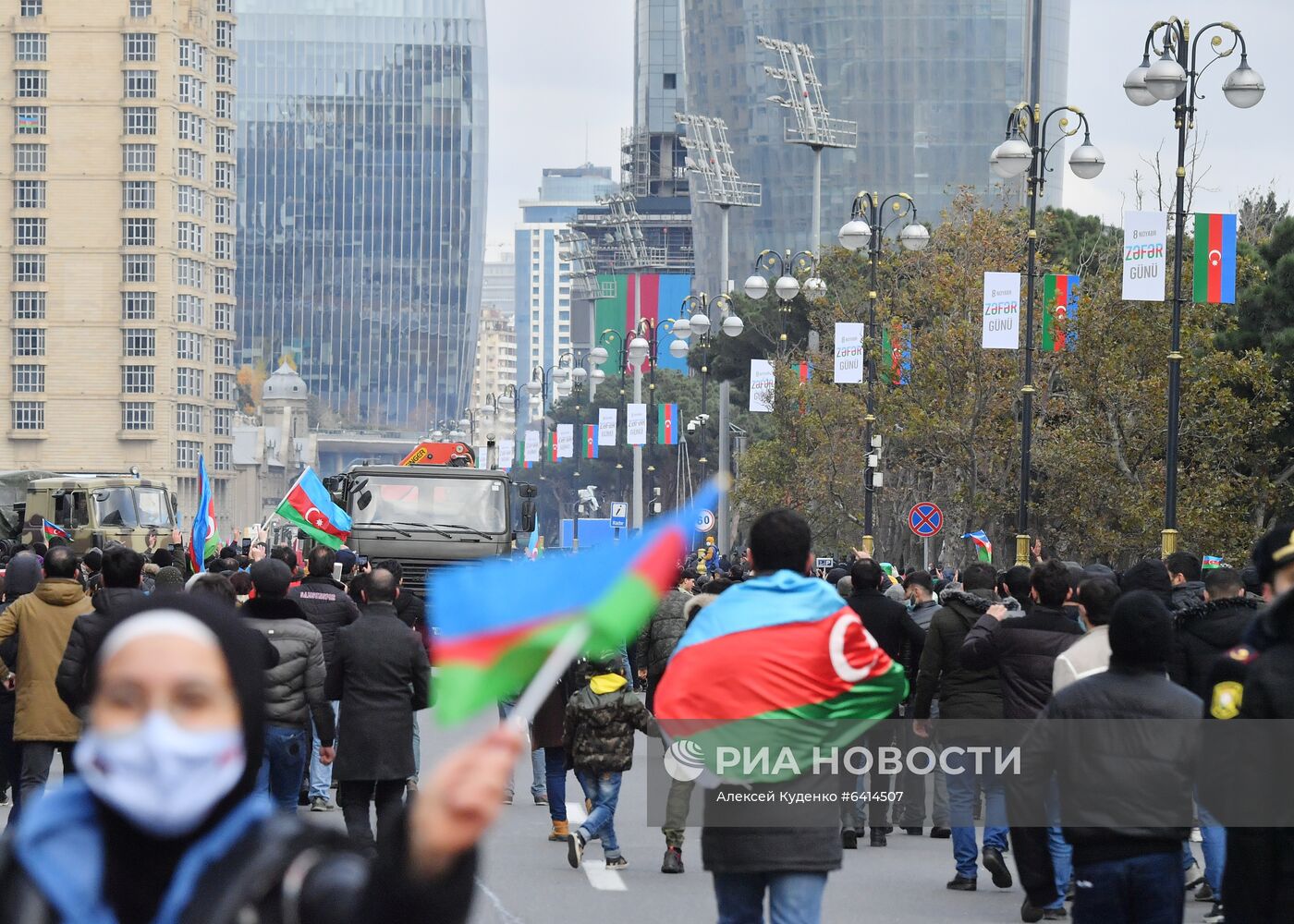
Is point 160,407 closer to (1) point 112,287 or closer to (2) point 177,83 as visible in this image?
(1) point 112,287

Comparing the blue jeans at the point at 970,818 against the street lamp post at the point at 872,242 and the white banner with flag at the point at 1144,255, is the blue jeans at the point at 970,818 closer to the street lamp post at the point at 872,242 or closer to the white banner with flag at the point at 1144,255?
the white banner with flag at the point at 1144,255

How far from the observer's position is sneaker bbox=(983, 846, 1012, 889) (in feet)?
36.6

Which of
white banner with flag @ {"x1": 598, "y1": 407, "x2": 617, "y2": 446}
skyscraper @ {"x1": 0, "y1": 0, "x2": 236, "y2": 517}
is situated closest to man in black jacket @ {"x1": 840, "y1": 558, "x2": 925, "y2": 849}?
white banner with flag @ {"x1": 598, "y1": 407, "x2": 617, "y2": 446}

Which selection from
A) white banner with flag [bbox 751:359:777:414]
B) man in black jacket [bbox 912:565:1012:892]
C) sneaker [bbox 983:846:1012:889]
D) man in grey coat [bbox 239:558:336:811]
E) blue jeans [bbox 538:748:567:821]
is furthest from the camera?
white banner with flag [bbox 751:359:777:414]

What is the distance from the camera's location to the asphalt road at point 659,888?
33.9 feet

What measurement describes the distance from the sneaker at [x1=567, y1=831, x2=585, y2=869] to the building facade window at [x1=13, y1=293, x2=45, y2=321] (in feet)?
377

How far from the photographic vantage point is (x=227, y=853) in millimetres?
2570

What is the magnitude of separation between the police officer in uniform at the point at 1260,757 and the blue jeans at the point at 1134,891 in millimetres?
250

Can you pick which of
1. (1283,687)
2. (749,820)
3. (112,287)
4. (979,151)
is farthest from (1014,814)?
(112,287)

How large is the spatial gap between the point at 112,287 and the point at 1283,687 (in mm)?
120978

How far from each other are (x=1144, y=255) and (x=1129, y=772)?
1652cm

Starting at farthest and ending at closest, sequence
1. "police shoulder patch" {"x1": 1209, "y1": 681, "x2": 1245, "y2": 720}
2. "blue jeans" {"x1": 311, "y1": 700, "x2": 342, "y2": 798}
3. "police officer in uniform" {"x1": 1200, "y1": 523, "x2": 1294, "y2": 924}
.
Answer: "blue jeans" {"x1": 311, "y1": 700, "x2": 342, "y2": 798} → "police shoulder patch" {"x1": 1209, "y1": 681, "x2": 1245, "y2": 720} → "police officer in uniform" {"x1": 1200, "y1": 523, "x2": 1294, "y2": 924}

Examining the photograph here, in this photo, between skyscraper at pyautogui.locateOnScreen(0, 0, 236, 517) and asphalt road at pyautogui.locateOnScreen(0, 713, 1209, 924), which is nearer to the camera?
asphalt road at pyautogui.locateOnScreen(0, 713, 1209, 924)

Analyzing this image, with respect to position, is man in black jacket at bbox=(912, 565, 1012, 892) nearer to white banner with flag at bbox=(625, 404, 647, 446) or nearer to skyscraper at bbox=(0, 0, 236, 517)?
white banner with flag at bbox=(625, 404, 647, 446)
